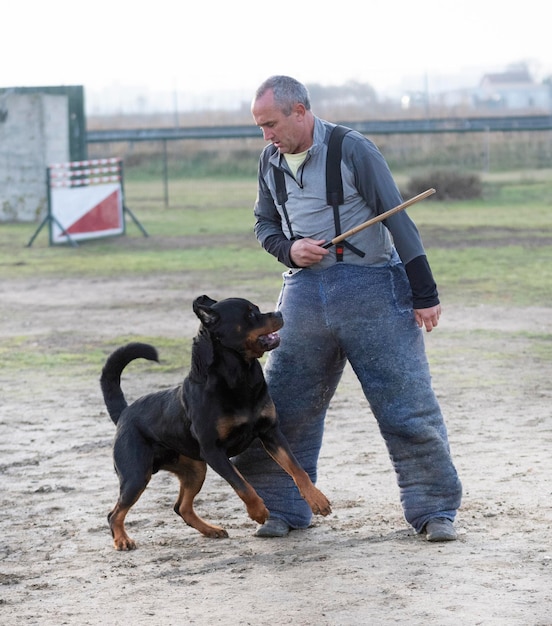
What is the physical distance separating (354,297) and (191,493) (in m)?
1.24

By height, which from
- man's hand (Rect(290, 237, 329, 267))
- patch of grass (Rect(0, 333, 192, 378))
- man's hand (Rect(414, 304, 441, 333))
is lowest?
patch of grass (Rect(0, 333, 192, 378))

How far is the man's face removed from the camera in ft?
16.6

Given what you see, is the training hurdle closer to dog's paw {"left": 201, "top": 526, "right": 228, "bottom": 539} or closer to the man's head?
dog's paw {"left": 201, "top": 526, "right": 228, "bottom": 539}

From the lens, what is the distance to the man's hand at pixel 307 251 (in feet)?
16.8

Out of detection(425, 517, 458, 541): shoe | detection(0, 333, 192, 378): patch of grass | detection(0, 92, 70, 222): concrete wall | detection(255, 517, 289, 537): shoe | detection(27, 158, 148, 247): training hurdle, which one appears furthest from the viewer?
detection(0, 92, 70, 222): concrete wall

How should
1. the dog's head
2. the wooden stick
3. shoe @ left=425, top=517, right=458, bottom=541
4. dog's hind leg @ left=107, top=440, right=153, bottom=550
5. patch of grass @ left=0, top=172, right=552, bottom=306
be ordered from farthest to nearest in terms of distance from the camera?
patch of grass @ left=0, top=172, right=552, bottom=306
dog's hind leg @ left=107, top=440, right=153, bottom=550
shoe @ left=425, top=517, right=458, bottom=541
the dog's head
the wooden stick

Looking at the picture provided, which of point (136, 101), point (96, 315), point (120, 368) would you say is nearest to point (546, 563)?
point (120, 368)

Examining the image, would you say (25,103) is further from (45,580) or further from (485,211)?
(45,580)

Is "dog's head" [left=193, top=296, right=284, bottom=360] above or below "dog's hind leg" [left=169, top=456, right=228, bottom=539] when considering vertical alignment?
above

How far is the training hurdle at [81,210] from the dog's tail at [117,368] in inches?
559

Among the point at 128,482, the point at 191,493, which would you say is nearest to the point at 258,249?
the point at 191,493

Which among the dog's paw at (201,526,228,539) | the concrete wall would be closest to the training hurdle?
the concrete wall

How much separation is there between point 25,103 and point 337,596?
22.2 meters

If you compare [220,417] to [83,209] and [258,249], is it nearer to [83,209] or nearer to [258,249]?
[258,249]
